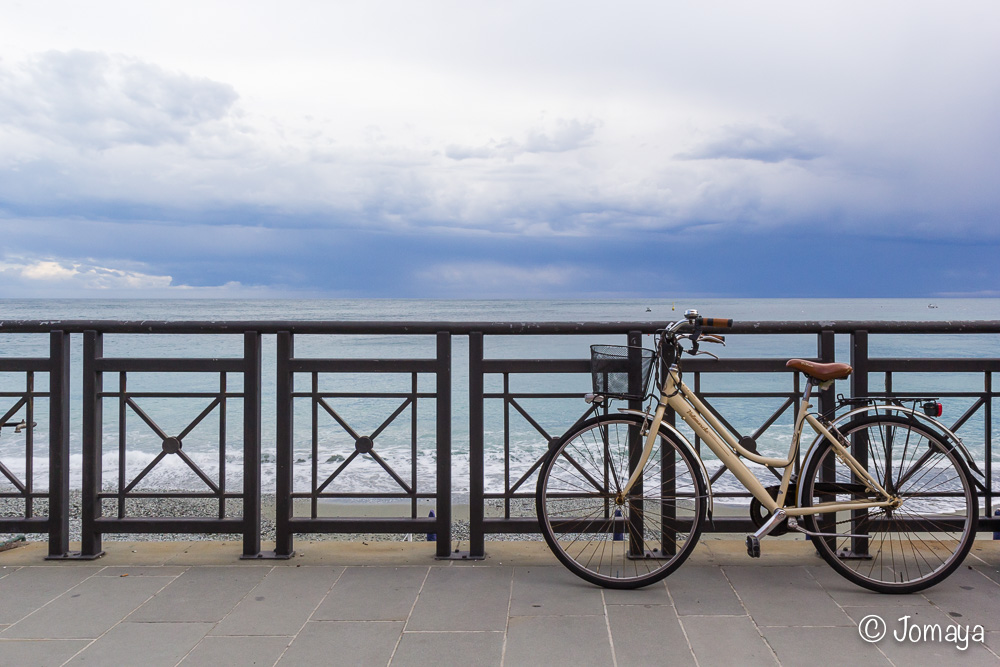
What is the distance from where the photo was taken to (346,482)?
8.37 meters

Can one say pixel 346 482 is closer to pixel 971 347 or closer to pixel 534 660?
pixel 534 660

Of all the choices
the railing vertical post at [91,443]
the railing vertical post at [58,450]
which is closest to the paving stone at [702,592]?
the railing vertical post at [91,443]

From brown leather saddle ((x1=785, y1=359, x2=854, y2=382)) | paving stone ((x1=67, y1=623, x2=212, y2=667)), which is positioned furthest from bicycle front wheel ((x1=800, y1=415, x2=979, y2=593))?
paving stone ((x1=67, y1=623, x2=212, y2=667))

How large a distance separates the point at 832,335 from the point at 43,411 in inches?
787

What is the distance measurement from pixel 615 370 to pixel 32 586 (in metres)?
2.85

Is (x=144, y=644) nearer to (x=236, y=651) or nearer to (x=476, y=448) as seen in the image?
(x=236, y=651)

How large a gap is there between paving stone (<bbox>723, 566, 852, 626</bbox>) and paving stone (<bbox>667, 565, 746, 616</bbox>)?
5cm

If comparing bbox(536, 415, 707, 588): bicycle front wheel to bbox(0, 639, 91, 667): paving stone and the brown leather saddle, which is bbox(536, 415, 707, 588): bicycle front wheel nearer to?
the brown leather saddle

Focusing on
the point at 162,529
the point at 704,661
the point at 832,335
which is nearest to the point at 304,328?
the point at 162,529

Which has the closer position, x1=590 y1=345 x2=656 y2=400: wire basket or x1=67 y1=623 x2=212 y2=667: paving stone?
x1=67 y1=623 x2=212 y2=667: paving stone

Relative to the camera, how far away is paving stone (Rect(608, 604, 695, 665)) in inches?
98.9

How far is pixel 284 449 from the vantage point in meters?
3.61

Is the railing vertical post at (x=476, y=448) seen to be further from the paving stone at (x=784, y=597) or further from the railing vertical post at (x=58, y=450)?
the railing vertical post at (x=58, y=450)

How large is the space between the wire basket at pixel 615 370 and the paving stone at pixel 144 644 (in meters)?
1.90
